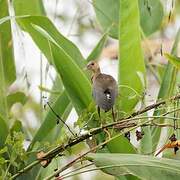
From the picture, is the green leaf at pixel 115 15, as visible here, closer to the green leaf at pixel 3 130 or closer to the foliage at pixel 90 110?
the foliage at pixel 90 110

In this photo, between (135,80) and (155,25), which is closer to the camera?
(135,80)

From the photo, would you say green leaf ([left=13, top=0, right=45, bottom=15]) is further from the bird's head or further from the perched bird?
the perched bird

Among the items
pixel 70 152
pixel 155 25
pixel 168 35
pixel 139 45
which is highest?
pixel 168 35

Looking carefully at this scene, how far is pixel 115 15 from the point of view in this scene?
1324 mm

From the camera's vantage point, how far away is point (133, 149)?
1.02 meters

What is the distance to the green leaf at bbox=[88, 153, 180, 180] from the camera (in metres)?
0.89

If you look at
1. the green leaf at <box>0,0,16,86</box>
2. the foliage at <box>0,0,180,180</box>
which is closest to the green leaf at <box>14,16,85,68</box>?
the foliage at <box>0,0,180,180</box>

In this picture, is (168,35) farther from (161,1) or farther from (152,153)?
(152,153)

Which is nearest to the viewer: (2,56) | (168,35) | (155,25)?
(2,56)

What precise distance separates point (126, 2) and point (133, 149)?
27 centimetres

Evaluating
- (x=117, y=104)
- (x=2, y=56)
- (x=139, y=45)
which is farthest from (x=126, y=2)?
(x=2, y=56)

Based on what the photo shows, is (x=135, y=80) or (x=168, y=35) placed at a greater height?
(x=168, y=35)

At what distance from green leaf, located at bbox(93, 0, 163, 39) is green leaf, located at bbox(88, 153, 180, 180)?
1.35 feet

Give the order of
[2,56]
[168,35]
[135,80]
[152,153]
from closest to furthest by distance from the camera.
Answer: [152,153], [135,80], [2,56], [168,35]
